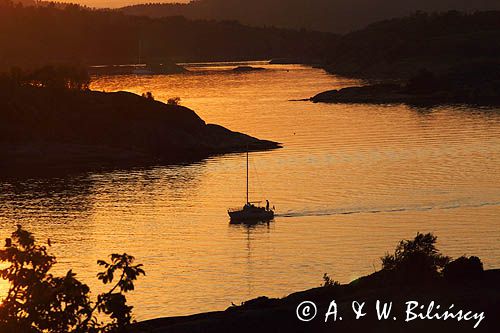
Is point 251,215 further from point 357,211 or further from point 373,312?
point 373,312

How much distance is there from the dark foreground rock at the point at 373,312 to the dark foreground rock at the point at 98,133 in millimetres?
70729

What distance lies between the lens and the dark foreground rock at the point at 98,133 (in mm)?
112250

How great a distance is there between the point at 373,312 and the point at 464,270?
7.66m

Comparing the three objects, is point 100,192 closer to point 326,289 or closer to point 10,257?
point 326,289

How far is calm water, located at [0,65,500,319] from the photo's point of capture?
59.5 meters

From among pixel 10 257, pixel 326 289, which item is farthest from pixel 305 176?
pixel 10 257

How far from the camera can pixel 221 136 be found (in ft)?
401

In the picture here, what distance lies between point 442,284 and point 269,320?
775 centimetres

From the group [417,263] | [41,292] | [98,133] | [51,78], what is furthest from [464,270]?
[51,78]

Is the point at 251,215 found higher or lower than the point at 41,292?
lower

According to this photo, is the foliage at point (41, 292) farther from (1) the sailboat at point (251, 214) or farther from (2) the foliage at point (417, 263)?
(1) the sailboat at point (251, 214)

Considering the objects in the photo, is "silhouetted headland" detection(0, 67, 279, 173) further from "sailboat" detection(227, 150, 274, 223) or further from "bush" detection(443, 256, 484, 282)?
→ "bush" detection(443, 256, 484, 282)

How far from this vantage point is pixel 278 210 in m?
81.2

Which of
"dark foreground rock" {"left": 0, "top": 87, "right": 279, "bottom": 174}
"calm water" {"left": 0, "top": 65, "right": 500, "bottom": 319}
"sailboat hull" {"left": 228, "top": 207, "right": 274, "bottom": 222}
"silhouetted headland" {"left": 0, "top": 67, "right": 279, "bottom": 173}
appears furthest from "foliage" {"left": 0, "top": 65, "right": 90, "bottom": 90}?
"sailboat hull" {"left": 228, "top": 207, "right": 274, "bottom": 222}
